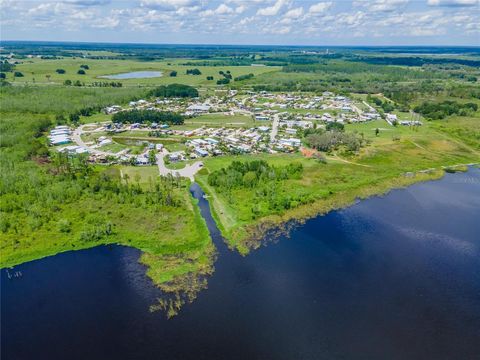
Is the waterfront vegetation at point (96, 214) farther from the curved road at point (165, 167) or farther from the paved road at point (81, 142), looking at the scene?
the paved road at point (81, 142)

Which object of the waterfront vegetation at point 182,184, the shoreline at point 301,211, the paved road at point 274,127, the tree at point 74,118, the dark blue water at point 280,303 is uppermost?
the tree at point 74,118

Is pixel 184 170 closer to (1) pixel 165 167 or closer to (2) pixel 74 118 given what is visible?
(1) pixel 165 167

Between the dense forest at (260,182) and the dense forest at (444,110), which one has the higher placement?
the dense forest at (444,110)

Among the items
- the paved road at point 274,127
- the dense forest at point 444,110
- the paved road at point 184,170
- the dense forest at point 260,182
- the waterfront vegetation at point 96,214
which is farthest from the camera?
the dense forest at point 444,110

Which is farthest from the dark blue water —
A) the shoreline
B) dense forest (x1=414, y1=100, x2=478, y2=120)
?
dense forest (x1=414, y1=100, x2=478, y2=120)

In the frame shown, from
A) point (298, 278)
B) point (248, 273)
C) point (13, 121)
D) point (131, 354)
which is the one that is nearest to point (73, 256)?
point (131, 354)

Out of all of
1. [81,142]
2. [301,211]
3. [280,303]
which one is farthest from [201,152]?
[280,303]

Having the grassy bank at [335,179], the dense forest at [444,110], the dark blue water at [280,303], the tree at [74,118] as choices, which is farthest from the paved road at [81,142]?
the dense forest at [444,110]

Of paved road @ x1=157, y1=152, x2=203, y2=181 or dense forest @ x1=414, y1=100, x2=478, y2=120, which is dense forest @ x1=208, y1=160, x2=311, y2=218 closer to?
paved road @ x1=157, y1=152, x2=203, y2=181

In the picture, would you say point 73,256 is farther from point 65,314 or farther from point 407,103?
point 407,103
